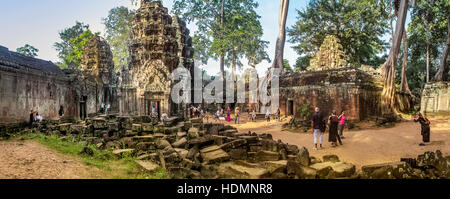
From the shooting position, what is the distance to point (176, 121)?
35.9 ft

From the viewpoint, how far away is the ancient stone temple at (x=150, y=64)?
50.1 ft

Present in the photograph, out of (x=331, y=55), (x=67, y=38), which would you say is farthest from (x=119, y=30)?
(x=331, y=55)

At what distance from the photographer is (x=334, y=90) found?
13.4 meters

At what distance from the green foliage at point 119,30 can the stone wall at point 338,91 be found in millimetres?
24293

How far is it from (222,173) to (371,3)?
23478 millimetres

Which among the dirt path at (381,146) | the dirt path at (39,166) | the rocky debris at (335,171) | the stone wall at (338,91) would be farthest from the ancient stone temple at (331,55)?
the dirt path at (39,166)

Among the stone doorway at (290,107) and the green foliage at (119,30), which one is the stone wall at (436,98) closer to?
the stone doorway at (290,107)

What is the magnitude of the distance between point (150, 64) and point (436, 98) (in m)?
18.3

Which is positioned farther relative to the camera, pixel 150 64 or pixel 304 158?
pixel 150 64

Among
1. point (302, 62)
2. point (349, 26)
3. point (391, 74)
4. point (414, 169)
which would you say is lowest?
point (414, 169)

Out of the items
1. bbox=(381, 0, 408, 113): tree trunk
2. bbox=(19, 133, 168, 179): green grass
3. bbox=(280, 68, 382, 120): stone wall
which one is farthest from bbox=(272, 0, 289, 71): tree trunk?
bbox=(19, 133, 168, 179): green grass

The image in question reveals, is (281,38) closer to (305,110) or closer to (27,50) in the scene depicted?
(305,110)

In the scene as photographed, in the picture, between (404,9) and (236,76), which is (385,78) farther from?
(236,76)
